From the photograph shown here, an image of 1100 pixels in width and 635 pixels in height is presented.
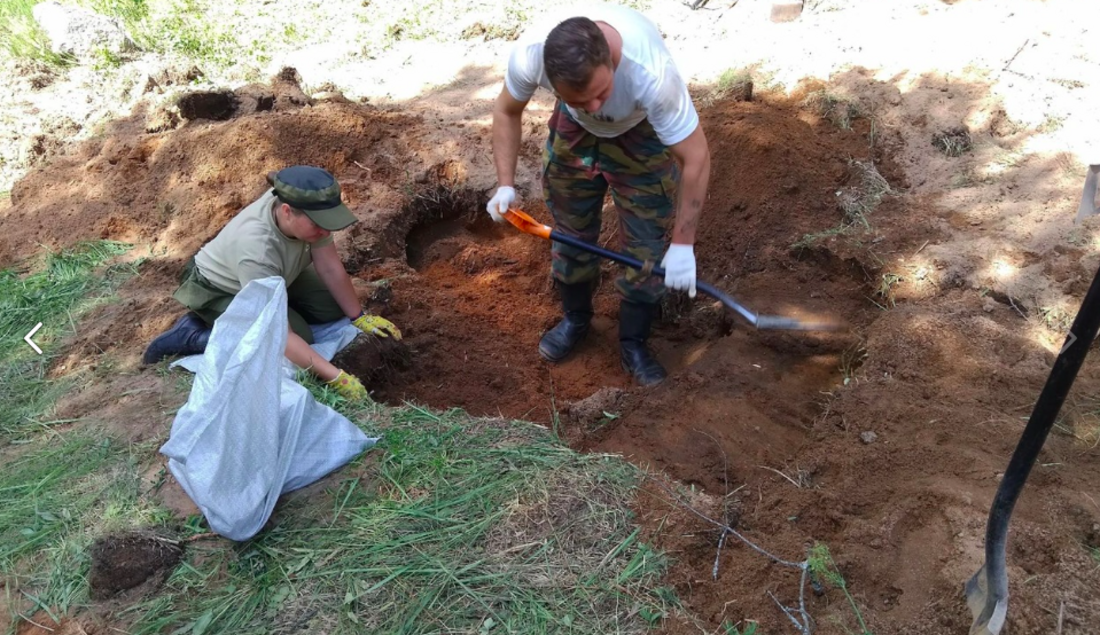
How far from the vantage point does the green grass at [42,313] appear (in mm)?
2943

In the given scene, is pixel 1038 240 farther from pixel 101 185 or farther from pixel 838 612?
pixel 101 185

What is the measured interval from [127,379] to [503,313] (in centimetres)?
175

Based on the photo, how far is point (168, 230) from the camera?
396 cm

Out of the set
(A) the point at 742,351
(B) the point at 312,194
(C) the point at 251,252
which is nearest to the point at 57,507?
(C) the point at 251,252

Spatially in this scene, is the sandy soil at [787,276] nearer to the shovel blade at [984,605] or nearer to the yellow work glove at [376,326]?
the shovel blade at [984,605]

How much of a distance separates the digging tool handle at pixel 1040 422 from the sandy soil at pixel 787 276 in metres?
0.31

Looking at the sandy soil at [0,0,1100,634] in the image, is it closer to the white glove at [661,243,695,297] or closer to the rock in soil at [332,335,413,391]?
the rock in soil at [332,335,413,391]

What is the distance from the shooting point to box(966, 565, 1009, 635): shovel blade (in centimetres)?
172

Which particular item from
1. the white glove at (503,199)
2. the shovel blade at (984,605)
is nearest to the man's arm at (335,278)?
the white glove at (503,199)

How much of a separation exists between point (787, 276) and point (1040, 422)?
85.6 inches

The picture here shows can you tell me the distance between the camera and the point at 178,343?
10.0 feet

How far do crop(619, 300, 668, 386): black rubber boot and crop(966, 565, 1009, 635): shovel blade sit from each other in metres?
1.63

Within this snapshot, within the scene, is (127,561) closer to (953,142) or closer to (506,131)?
(506,131)

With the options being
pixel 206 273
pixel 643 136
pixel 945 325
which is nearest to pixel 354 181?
pixel 206 273
